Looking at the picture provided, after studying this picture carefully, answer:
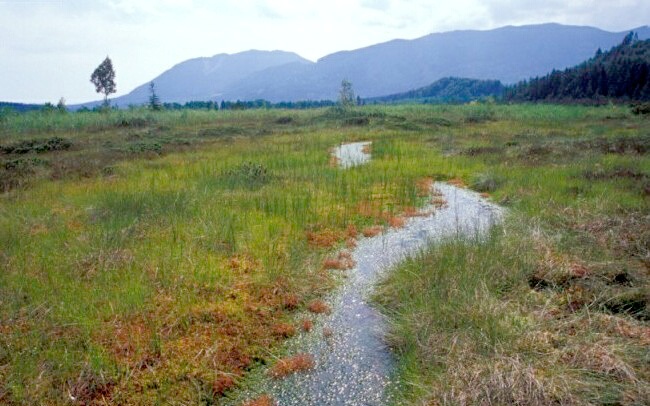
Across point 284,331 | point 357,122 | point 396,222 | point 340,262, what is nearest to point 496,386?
point 284,331

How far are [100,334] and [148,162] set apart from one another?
12.4 metres

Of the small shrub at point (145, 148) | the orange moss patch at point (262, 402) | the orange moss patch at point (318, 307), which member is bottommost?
the orange moss patch at point (262, 402)

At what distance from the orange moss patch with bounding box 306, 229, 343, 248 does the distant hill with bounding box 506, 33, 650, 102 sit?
6196 cm

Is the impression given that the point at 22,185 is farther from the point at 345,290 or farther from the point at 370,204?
the point at 345,290

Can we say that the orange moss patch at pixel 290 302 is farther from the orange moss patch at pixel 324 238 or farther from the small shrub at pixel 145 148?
the small shrub at pixel 145 148

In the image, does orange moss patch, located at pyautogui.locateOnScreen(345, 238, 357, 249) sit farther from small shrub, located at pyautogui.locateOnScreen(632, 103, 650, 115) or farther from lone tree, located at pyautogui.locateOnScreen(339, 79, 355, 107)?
lone tree, located at pyautogui.locateOnScreen(339, 79, 355, 107)

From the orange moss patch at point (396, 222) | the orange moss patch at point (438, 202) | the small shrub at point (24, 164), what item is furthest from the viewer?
the small shrub at point (24, 164)

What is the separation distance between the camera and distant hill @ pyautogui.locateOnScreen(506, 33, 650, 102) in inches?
2297

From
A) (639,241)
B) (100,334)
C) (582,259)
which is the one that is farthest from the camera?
(639,241)

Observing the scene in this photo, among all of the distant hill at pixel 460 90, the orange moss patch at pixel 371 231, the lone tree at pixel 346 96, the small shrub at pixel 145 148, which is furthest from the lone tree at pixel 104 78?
the distant hill at pixel 460 90

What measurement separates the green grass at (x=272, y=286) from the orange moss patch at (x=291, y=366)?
287 mm

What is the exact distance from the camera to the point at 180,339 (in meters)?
4.99

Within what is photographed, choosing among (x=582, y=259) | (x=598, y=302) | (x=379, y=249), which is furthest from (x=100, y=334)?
(x=582, y=259)

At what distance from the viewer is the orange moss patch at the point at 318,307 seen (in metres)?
5.93
